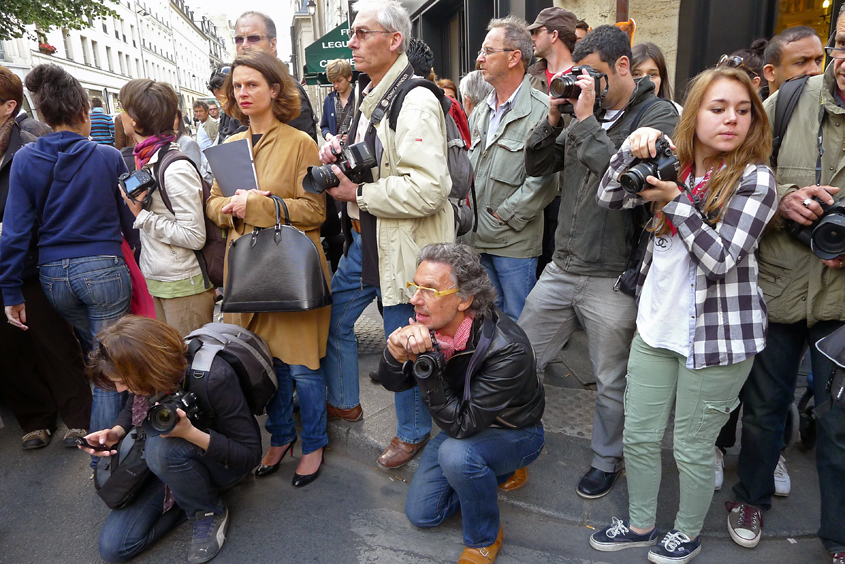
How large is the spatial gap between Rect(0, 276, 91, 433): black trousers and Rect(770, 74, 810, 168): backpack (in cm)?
397

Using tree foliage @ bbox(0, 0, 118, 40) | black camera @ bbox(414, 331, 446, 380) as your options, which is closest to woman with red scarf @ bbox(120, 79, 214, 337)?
black camera @ bbox(414, 331, 446, 380)

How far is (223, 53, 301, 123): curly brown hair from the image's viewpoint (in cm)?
280

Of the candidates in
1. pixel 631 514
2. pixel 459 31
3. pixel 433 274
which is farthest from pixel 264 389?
pixel 459 31

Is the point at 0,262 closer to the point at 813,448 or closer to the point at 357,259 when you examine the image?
the point at 357,259

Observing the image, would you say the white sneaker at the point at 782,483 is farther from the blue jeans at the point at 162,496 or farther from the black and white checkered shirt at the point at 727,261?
the blue jeans at the point at 162,496

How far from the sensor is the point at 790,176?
2.25 metres

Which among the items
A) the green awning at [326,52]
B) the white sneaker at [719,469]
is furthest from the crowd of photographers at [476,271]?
the green awning at [326,52]

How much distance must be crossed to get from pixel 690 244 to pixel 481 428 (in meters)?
1.10

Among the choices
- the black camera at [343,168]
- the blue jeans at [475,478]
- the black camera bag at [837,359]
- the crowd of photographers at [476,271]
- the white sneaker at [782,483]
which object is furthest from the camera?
the white sneaker at [782,483]

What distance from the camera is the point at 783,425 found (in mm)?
2441

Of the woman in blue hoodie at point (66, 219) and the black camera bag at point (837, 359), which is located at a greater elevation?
the woman in blue hoodie at point (66, 219)

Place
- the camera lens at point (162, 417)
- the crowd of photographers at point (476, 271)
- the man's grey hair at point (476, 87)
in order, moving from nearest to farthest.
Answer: the crowd of photographers at point (476, 271)
the camera lens at point (162, 417)
the man's grey hair at point (476, 87)

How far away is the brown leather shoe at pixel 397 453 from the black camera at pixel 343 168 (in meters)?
1.47

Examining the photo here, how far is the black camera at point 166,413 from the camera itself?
2248 mm
